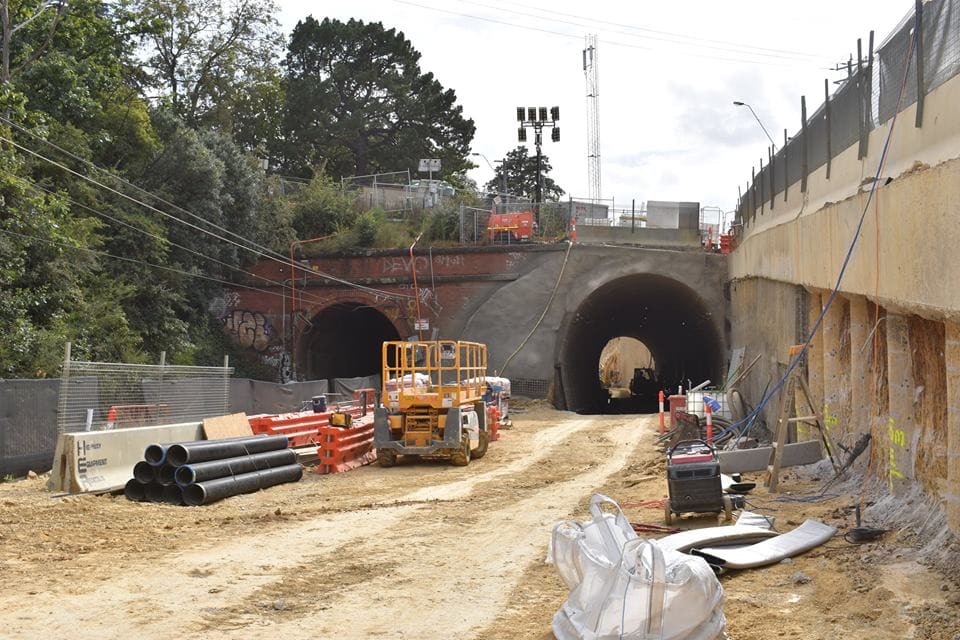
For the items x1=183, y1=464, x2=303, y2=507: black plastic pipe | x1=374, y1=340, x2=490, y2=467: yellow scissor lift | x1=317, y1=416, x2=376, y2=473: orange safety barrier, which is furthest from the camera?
x1=374, y1=340, x2=490, y2=467: yellow scissor lift

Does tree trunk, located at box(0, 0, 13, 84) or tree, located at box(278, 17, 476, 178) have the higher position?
tree, located at box(278, 17, 476, 178)

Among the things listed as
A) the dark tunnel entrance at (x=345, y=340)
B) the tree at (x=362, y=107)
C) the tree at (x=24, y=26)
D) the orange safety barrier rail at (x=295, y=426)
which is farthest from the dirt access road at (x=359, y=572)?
the tree at (x=362, y=107)

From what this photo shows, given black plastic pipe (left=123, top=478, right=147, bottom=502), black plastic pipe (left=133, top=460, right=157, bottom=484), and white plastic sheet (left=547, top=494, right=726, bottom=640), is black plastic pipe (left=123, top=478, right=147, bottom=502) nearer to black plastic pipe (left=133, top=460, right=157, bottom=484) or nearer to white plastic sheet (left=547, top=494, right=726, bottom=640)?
black plastic pipe (left=133, top=460, right=157, bottom=484)

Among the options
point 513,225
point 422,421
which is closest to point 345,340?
point 513,225

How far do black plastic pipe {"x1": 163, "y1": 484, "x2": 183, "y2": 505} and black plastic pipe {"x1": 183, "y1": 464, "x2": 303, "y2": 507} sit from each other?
0.38 feet

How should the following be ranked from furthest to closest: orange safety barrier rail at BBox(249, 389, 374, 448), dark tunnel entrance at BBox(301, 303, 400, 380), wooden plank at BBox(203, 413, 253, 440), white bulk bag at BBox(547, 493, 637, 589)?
dark tunnel entrance at BBox(301, 303, 400, 380) → orange safety barrier rail at BBox(249, 389, 374, 448) → wooden plank at BBox(203, 413, 253, 440) → white bulk bag at BBox(547, 493, 637, 589)

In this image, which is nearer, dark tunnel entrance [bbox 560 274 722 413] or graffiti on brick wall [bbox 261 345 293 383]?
dark tunnel entrance [bbox 560 274 722 413]

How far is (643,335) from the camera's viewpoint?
184 ft

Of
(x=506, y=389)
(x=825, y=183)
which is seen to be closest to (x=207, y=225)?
(x=506, y=389)

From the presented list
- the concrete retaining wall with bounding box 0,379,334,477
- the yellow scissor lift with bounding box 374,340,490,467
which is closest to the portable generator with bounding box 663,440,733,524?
the yellow scissor lift with bounding box 374,340,490,467

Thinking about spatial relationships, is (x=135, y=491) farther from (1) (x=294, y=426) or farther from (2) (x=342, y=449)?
(1) (x=294, y=426)

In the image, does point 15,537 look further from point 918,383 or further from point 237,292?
point 237,292

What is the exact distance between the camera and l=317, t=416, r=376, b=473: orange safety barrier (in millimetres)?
18891

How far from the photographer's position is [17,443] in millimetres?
16828
